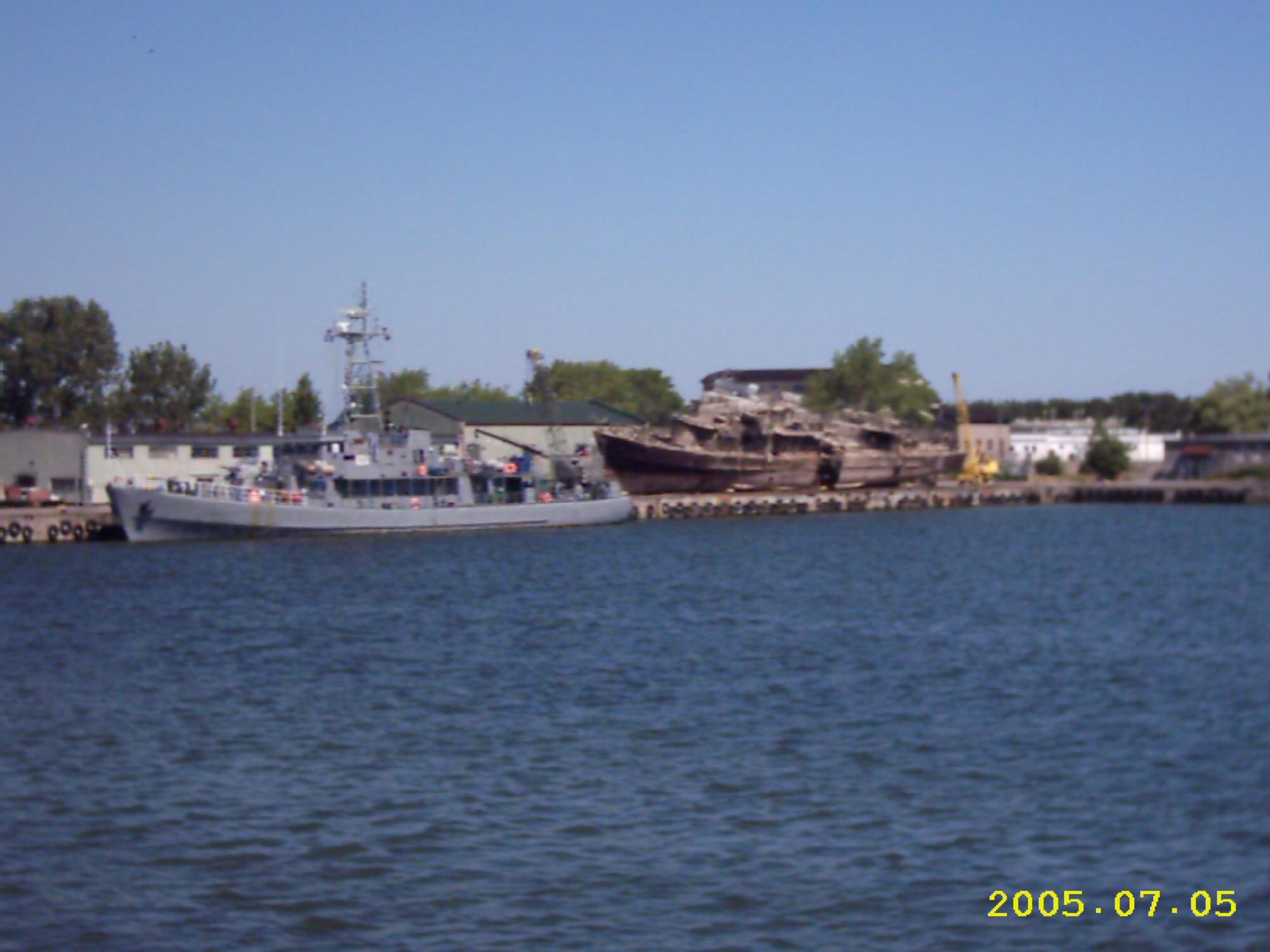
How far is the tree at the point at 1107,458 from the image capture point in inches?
4176

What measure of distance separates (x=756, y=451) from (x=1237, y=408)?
5841cm

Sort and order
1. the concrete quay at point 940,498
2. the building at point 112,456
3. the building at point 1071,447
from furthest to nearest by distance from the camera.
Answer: the building at point 1071,447, the concrete quay at point 940,498, the building at point 112,456

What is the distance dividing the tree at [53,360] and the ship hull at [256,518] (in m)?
46.8

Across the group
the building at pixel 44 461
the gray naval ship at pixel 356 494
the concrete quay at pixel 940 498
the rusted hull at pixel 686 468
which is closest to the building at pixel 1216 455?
the concrete quay at pixel 940 498

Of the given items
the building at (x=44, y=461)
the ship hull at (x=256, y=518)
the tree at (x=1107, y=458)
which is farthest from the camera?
the tree at (x=1107, y=458)

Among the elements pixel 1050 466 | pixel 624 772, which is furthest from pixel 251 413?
pixel 624 772

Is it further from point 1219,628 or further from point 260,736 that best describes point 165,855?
point 1219,628

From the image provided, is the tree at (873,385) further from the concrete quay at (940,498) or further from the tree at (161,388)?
the tree at (161,388)

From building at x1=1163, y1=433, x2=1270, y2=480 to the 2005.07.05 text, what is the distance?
329 feet

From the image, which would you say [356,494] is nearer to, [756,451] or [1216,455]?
[756,451]

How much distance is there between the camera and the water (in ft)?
41.3

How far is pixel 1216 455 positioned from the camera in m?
112

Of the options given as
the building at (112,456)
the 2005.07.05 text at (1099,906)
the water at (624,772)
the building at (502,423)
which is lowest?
the 2005.07.05 text at (1099,906)

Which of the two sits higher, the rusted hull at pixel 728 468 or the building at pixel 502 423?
the building at pixel 502 423
